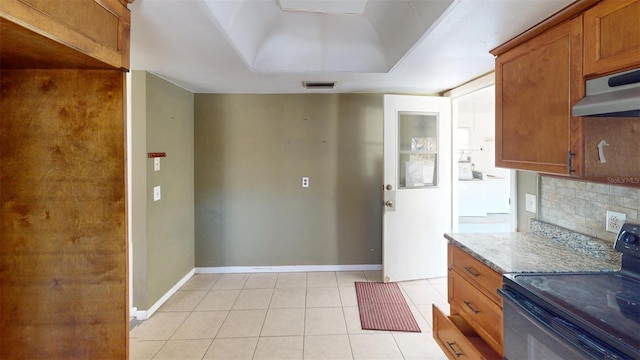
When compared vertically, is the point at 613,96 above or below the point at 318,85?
below

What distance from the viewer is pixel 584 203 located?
1521 millimetres

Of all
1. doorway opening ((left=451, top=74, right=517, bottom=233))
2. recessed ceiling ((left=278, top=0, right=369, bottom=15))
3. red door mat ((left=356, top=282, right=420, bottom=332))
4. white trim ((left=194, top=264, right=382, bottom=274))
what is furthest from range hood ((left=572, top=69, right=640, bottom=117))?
doorway opening ((left=451, top=74, right=517, bottom=233))

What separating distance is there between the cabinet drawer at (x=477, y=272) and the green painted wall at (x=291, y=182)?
5.40 ft

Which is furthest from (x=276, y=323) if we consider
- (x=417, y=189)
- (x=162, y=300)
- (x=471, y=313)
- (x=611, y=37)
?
(x=611, y=37)

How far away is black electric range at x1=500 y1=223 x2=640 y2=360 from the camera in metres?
0.85

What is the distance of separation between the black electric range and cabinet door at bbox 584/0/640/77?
71 centimetres

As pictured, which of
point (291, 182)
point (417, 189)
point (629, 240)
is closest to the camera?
point (629, 240)

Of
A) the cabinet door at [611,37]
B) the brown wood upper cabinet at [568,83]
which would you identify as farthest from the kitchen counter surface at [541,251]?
the cabinet door at [611,37]

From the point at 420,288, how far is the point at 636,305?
2.00m

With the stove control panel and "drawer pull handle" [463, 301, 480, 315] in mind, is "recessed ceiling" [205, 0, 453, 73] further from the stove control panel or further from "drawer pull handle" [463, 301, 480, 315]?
"drawer pull handle" [463, 301, 480, 315]

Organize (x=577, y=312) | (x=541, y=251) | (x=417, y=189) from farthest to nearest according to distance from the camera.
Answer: (x=417, y=189) < (x=541, y=251) < (x=577, y=312)

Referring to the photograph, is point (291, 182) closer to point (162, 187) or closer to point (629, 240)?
point (162, 187)

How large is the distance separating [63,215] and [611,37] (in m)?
2.47

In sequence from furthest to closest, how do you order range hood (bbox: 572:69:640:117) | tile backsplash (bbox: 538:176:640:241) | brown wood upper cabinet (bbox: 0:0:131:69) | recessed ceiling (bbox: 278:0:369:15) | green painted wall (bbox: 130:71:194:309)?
green painted wall (bbox: 130:71:194:309) < recessed ceiling (bbox: 278:0:369:15) < tile backsplash (bbox: 538:176:640:241) < range hood (bbox: 572:69:640:117) < brown wood upper cabinet (bbox: 0:0:131:69)
